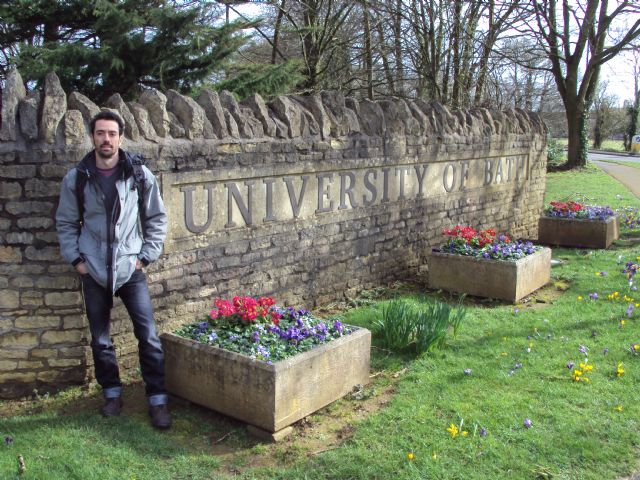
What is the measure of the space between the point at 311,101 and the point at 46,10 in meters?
5.43

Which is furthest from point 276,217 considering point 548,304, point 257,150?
point 548,304

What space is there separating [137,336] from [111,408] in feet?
1.71

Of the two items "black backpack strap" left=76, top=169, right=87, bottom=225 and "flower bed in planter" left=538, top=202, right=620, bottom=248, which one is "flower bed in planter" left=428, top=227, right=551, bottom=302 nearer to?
"flower bed in planter" left=538, top=202, right=620, bottom=248

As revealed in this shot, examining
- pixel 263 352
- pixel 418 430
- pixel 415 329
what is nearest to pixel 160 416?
pixel 263 352

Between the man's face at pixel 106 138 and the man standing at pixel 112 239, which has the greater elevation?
the man's face at pixel 106 138

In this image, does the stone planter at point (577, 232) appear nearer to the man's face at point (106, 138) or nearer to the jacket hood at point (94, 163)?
the jacket hood at point (94, 163)

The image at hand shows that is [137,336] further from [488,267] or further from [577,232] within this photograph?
[577,232]

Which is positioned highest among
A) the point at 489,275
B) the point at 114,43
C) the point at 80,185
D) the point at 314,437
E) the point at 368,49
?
the point at 368,49

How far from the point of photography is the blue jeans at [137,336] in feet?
13.5

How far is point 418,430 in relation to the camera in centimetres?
404

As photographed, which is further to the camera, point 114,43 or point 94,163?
point 114,43

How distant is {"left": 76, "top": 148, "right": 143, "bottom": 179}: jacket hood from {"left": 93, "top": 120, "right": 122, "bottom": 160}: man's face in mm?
83

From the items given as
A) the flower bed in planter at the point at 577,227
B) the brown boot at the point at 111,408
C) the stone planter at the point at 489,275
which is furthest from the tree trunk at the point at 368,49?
the brown boot at the point at 111,408

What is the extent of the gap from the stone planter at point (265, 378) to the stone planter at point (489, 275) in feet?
9.64
